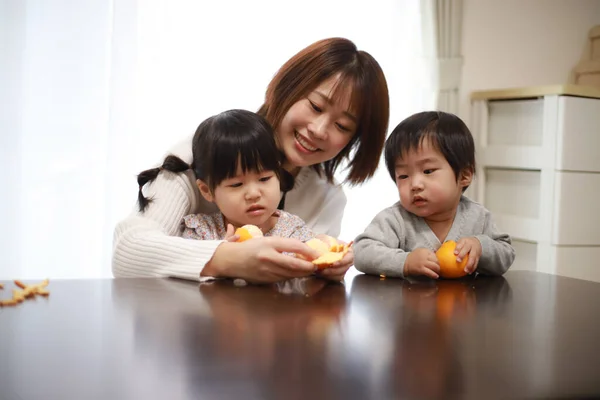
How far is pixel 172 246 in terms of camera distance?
1.28m

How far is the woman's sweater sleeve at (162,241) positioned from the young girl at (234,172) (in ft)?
0.10

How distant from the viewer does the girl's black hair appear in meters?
1.45

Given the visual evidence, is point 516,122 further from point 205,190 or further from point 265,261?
point 265,261

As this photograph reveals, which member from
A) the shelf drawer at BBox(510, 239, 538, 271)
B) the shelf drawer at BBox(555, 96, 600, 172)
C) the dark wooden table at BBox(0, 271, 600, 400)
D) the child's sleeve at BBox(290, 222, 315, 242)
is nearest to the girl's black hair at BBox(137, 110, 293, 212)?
the child's sleeve at BBox(290, 222, 315, 242)

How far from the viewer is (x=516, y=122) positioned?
346 cm

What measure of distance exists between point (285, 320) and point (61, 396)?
1.15 ft

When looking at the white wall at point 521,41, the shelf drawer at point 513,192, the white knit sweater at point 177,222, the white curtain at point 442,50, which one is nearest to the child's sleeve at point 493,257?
the white knit sweater at point 177,222

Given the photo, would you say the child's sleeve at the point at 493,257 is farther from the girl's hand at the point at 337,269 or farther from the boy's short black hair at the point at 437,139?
the girl's hand at the point at 337,269

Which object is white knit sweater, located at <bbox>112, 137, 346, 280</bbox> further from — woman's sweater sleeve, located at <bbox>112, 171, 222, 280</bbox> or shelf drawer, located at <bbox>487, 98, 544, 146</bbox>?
shelf drawer, located at <bbox>487, 98, 544, 146</bbox>

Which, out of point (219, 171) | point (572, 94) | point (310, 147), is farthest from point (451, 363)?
point (572, 94)

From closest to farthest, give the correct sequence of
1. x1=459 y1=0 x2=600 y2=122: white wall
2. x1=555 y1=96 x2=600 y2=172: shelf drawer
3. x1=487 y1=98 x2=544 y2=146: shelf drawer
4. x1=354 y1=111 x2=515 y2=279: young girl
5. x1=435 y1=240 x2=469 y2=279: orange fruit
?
x1=435 y1=240 x2=469 y2=279: orange fruit → x1=354 y1=111 x2=515 y2=279: young girl → x1=555 y1=96 x2=600 y2=172: shelf drawer → x1=487 y1=98 x2=544 y2=146: shelf drawer → x1=459 y1=0 x2=600 y2=122: white wall

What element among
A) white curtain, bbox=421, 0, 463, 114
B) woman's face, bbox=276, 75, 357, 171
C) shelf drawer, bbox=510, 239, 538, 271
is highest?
white curtain, bbox=421, 0, 463, 114

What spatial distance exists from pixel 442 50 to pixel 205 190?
2448 millimetres

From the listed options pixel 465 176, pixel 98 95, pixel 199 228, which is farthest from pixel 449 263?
pixel 98 95
